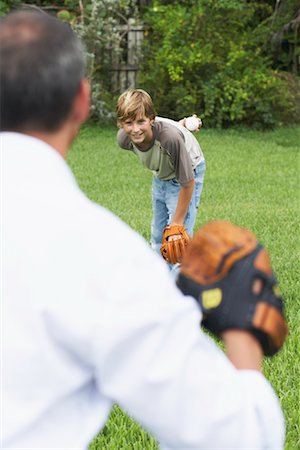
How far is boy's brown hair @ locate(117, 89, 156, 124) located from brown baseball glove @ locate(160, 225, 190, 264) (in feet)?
2.05

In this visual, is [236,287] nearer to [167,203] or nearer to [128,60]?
[167,203]

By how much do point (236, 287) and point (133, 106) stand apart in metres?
3.45

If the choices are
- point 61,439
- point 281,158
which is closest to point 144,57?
point 281,158

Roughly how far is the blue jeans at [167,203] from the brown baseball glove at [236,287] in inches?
148

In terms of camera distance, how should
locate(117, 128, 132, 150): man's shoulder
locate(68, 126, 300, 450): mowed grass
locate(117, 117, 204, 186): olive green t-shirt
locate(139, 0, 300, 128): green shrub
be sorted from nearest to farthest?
locate(68, 126, 300, 450): mowed grass, locate(117, 117, 204, 186): olive green t-shirt, locate(117, 128, 132, 150): man's shoulder, locate(139, 0, 300, 128): green shrub

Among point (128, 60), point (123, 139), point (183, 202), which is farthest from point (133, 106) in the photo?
point (128, 60)

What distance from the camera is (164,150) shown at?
15.8ft

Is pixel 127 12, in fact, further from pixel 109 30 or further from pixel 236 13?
pixel 236 13

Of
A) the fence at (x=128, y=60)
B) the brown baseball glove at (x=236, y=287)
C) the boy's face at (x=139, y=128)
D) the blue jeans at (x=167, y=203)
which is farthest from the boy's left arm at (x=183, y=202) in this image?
the fence at (x=128, y=60)

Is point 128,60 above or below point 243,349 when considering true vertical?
below

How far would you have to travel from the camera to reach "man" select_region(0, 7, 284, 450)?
3.55ft

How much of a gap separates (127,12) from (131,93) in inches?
457

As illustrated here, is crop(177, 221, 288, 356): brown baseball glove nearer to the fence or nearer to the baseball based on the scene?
the baseball

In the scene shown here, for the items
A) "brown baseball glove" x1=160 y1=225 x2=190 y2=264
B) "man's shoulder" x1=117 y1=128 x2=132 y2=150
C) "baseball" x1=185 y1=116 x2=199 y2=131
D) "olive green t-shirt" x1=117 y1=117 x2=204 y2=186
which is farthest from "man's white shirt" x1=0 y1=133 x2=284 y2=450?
"baseball" x1=185 y1=116 x2=199 y2=131
